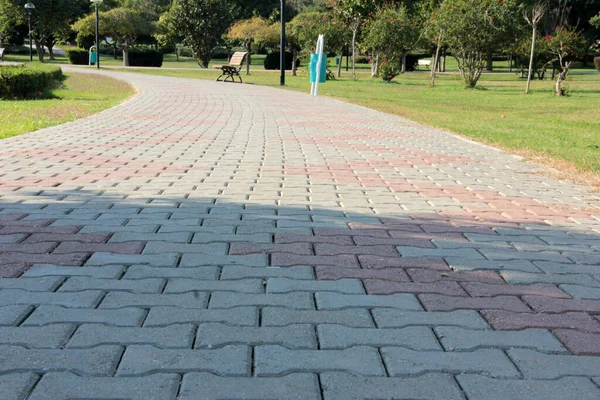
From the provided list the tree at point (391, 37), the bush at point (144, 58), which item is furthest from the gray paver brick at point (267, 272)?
the bush at point (144, 58)

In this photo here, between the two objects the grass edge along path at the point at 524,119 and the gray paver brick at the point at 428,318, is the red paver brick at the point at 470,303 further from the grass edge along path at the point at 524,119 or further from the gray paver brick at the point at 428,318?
the grass edge along path at the point at 524,119

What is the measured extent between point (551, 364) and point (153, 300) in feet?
6.08

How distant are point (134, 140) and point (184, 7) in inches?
1625

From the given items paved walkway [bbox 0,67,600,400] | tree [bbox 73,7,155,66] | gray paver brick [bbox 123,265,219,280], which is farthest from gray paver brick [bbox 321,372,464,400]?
tree [bbox 73,7,155,66]

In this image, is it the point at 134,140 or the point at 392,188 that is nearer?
the point at 392,188

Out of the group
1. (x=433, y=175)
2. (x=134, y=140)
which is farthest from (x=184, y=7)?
(x=433, y=175)

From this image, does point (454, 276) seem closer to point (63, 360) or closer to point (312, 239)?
point (312, 239)

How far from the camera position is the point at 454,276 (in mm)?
3959

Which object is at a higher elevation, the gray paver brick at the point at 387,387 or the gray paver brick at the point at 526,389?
the gray paver brick at the point at 526,389

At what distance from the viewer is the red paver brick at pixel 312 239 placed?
4582 millimetres

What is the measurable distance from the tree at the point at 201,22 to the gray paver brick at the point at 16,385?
157 feet

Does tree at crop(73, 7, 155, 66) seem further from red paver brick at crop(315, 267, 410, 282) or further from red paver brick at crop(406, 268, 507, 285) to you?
red paver brick at crop(406, 268, 507, 285)

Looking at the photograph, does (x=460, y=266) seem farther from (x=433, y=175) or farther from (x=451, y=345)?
(x=433, y=175)

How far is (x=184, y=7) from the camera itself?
4866 centimetres
